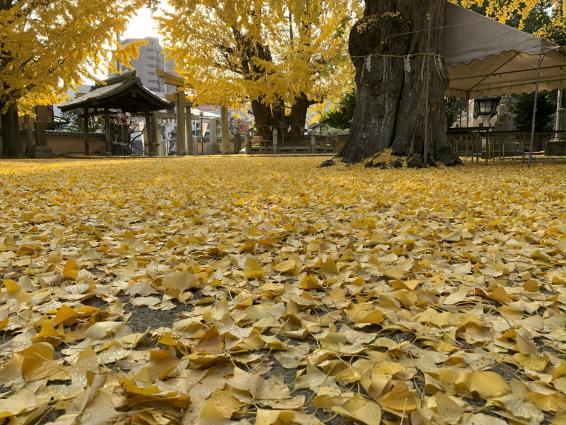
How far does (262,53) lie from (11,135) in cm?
932

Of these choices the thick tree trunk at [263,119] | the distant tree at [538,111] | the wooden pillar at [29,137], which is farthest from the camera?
the thick tree trunk at [263,119]

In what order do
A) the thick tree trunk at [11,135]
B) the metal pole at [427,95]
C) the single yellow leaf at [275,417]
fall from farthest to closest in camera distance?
→ the thick tree trunk at [11,135], the metal pole at [427,95], the single yellow leaf at [275,417]

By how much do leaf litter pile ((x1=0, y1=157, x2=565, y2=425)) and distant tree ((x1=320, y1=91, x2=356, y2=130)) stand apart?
55.9ft

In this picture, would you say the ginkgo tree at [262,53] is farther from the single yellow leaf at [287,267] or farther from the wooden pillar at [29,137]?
the single yellow leaf at [287,267]

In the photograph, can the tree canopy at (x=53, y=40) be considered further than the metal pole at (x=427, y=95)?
Yes

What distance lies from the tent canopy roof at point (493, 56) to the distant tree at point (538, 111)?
7683 millimetres

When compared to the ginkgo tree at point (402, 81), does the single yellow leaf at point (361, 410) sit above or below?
below

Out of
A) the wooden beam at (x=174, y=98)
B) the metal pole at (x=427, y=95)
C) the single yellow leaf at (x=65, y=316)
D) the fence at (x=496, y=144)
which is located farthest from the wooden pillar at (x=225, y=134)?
the single yellow leaf at (x=65, y=316)

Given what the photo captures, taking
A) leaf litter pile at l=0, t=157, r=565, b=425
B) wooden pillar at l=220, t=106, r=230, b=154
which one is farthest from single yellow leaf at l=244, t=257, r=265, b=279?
wooden pillar at l=220, t=106, r=230, b=154

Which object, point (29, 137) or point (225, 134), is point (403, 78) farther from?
point (225, 134)

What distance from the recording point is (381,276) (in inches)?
67.7

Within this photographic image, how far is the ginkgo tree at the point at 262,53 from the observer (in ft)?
46.5

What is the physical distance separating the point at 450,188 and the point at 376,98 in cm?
367

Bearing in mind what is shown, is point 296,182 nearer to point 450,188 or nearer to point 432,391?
point 450,188
